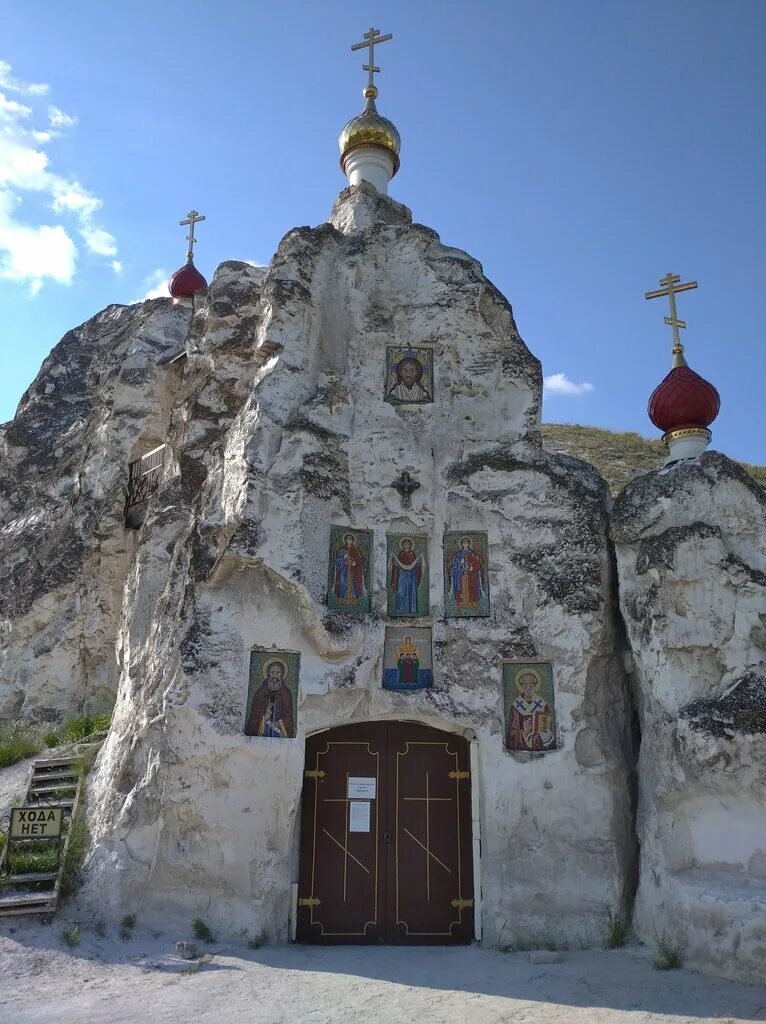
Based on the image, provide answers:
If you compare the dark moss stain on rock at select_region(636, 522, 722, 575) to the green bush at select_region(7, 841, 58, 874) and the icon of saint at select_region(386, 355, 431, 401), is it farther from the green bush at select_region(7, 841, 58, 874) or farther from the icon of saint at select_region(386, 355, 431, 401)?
the green bush at select_region(7, 841, 58, 874)

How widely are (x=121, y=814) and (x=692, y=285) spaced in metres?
9.05

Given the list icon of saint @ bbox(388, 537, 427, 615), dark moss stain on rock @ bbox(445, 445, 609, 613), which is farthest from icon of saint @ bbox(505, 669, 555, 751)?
icon of saint @ bbox(388, 537, 427, 615)

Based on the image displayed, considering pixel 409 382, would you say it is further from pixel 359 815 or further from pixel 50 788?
pixel 50 788

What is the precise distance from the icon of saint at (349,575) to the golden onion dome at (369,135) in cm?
783

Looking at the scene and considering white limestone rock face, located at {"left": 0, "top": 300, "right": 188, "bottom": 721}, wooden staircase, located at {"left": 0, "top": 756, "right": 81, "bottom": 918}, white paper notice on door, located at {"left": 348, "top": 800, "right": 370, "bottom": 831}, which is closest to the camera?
wooden staircase, located at {"left": 0, "top": 756, "right": 81, "bottom": 918}

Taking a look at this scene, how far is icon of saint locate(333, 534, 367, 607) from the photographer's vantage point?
32.2 feet

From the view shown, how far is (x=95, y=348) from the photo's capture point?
717 inches

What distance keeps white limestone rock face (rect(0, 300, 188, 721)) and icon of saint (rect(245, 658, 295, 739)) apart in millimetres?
5129

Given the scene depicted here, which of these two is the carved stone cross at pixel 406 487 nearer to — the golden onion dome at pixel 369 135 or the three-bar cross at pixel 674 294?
the three-bar cross at pixel 674 294

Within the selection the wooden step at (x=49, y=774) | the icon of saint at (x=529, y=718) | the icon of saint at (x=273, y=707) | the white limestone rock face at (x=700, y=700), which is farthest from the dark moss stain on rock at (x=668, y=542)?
→ the wooden step at (x=49, y=774)

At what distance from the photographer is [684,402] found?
1036 cm

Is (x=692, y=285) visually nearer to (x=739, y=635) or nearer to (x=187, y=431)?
(x=739, y=635)

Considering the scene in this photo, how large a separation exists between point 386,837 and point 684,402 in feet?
19.6

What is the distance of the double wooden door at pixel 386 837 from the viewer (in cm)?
897
